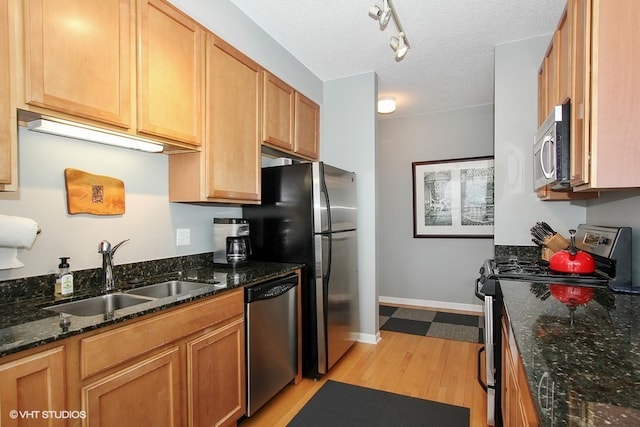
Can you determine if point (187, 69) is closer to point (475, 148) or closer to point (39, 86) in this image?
point (39, 86)

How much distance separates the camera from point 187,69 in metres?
1.92

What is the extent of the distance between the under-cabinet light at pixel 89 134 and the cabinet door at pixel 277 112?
0.87 meters

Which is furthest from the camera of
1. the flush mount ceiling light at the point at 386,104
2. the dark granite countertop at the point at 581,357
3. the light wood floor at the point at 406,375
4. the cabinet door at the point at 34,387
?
the flush mount ceiling light at the point at 386,104

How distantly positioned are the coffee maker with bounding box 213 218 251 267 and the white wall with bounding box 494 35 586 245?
1.98 meters

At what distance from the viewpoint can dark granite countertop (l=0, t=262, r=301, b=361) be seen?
105cm

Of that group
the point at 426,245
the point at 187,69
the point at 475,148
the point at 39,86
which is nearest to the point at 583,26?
the point at 187,69

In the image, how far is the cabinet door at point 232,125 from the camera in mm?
2098

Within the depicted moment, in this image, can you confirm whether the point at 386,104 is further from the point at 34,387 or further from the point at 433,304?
the point at 34,387

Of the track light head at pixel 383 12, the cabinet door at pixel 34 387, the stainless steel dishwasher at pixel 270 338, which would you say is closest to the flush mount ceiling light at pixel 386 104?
the track light head at pixel 383 12

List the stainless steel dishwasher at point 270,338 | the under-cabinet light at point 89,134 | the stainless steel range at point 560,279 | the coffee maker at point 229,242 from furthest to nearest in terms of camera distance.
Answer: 1. the coffee maker at point 229,242
2. the stainless steel dishwasher at point 270,338
3. the stainless steel range at point 560,279
4. the under-cabinet light at point 89,134

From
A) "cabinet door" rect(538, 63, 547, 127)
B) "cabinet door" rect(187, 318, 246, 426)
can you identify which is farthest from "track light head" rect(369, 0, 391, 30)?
"cabinet door" rect(187, 318, 246, 426)

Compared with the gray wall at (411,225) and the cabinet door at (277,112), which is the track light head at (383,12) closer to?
the cabinet door at (277,112)

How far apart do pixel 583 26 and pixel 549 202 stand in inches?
59.9

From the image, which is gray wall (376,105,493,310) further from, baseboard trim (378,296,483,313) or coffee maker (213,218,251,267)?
coffee maker (213,218,251,267)
